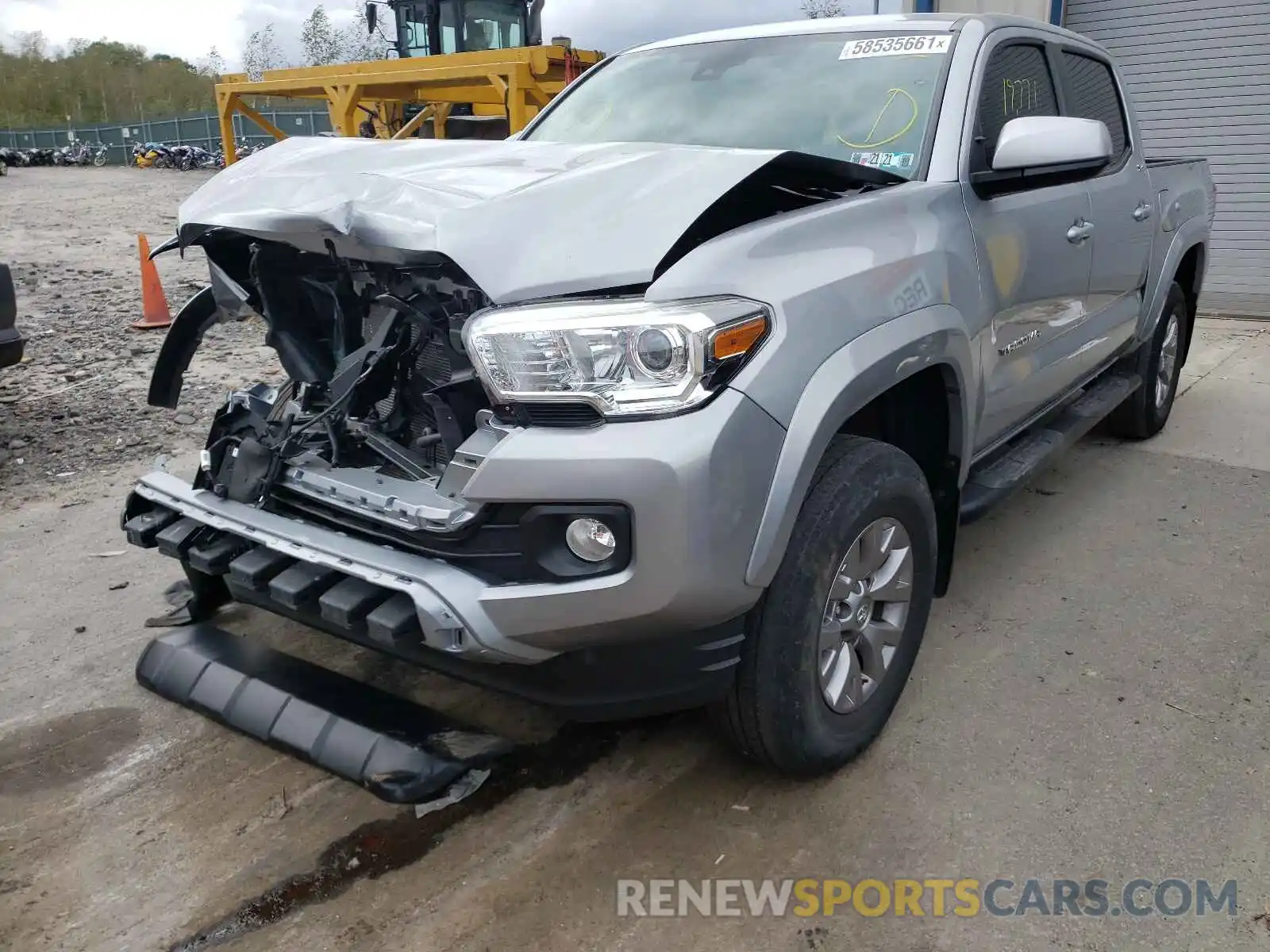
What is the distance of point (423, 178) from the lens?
8.01ft

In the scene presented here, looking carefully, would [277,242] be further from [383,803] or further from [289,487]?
[383,803]

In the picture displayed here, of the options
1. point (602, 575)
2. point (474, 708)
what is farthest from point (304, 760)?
point (602, 575)

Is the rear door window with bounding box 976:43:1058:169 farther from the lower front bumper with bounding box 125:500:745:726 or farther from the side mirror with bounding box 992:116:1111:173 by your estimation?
the lower front bumper with bounding box 125:500:745:726

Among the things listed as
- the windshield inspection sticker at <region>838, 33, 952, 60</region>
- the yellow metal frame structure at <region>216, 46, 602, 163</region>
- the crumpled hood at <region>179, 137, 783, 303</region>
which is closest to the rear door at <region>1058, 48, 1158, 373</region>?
the windshield inspection sticker at <region>838, 33, 952, 60</region>

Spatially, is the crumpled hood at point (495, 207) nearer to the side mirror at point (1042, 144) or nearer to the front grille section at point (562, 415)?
the front grille section at point (562, 415)

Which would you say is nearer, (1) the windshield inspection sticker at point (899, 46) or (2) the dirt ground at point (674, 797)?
(2) the dirt ground at point (674, 797)

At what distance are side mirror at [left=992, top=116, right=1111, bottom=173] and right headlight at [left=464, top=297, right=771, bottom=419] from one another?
131 centimetres

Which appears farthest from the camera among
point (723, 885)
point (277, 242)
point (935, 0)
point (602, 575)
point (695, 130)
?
point (935, 0)

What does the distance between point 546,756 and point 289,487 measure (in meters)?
0.97

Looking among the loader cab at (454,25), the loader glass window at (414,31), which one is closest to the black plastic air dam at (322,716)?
the loader cab at (454,25)

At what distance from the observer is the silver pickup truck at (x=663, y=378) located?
80.4 inches

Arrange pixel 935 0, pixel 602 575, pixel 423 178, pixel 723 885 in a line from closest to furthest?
1. pixel 602 575
2. pixel 723 885
3. pixel 423 178
4. pixel 935 0

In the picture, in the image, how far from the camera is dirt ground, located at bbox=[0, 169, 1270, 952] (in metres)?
2.17

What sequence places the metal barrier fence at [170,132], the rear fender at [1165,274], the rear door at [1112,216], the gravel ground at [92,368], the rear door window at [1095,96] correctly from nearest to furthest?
the rear door at [1112,216] → the rear door window at [1095,96] → the rear fender at [1165,274] → the gravel ground at [92,368] → the metal barrier fence at [170,132]
